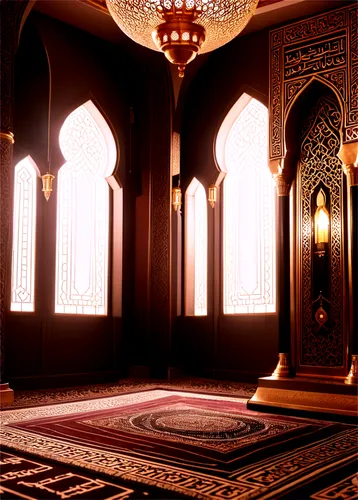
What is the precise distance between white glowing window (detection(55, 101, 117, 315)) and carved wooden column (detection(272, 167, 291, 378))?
87.4 inches

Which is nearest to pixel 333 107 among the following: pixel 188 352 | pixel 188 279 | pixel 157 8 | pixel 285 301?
pixel 285 301

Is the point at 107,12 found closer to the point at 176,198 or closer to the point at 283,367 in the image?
the point at 176,198

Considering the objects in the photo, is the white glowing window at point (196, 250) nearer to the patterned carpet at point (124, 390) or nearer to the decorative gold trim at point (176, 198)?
the decorative gold trim at point (176, 198)

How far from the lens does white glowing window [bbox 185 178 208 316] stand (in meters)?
6.32

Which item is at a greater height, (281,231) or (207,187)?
(207,187)

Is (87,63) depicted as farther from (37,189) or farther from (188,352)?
(188,352)

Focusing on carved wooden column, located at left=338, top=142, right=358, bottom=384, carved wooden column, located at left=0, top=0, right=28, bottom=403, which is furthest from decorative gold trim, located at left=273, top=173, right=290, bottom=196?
carved wooden column, located at left=0, top=0, right=28, bottom=403

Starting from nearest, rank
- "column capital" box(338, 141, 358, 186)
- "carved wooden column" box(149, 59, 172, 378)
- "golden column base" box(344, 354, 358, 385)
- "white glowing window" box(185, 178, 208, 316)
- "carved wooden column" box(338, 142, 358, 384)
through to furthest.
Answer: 1. "golden column base" box(344, 354, 358, 385)
2. "carved wooden column" box(338, 142, 358, 384)
3. "column capital" box(338, 141, 358, 186)
4. "carved wooden column" box(149, 59, 172, 378)
5. "white glowing window" box(185, 178, 208, 316)

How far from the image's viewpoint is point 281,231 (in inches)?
180

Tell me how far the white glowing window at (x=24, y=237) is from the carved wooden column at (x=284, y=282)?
7.58 ft

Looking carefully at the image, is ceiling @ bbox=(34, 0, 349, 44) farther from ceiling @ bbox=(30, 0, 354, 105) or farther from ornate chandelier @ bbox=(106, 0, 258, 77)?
ornate chandelier @ bbox=(106, 0, 258, 77)

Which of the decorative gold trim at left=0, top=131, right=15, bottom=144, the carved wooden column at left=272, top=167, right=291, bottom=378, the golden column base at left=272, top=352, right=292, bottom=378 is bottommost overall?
the golden column base at left=272, top=352, right=292, bottom=378

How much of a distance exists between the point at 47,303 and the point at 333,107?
306 cm

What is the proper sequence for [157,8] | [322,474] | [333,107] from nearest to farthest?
[322,474]
[157,8]
[333,107]
